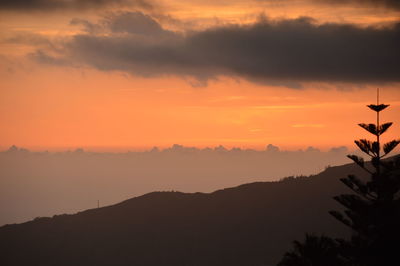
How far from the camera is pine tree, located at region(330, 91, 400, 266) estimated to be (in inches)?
1585

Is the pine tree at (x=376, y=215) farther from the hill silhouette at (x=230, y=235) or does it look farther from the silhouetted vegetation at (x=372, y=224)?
the hill silhouette at (x=230, y=235)

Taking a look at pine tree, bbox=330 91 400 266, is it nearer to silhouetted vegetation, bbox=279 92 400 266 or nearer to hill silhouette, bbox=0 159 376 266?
silhouetted vegetation, bbox=279 92 400 266

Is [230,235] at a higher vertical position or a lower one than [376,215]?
higher

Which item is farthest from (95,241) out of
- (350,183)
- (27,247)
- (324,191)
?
(350,183)

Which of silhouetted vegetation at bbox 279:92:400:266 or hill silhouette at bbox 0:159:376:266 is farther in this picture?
hill silhouette at bbox 0:159:376:266

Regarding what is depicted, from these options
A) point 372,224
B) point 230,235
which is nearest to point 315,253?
point 372,224

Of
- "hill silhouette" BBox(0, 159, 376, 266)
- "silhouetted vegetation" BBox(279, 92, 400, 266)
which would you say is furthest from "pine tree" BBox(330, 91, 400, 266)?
"hill silhouette" BBox(0, 159, 376, 266)

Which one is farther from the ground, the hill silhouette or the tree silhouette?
the hill silhouette

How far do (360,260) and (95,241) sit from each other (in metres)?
165

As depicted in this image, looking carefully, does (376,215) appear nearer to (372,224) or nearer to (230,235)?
(372,224)

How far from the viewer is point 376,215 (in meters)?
41.8

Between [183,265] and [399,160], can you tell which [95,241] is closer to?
[183,265]

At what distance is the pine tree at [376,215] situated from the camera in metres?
40.2

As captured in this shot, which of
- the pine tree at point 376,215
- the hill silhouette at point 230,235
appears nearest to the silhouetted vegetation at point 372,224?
the pine tree at point 376,215
